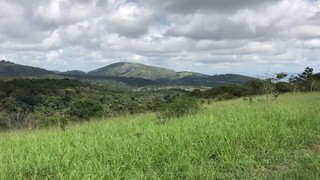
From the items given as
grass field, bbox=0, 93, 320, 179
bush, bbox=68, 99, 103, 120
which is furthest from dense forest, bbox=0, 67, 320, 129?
grass field, bbox=0, 93, 320, 179

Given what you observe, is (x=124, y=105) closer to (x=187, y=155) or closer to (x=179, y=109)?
(x=179, y=109)

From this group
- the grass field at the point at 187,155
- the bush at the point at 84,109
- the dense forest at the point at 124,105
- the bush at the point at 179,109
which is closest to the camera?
the grass field at the point at 187,155

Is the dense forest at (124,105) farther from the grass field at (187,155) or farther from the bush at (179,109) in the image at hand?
the grass field at (187,155)

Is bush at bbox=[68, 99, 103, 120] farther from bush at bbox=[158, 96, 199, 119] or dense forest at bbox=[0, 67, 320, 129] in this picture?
bush at bbox=[158, 96, 199, 119]

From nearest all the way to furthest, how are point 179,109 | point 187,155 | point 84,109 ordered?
point 187,155 → point 179,109 → point 84,109

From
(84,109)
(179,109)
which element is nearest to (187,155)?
(179,109)

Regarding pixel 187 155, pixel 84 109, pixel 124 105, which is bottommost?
pixel 124 105

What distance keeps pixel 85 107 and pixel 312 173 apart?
22.5m

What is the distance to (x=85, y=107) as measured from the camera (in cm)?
2581

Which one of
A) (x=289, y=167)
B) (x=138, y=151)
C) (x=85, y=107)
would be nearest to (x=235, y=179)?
(x=289, y=167)

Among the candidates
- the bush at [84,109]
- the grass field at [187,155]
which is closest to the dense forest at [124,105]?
the bush at [84,109]

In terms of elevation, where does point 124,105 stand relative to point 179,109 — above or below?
below

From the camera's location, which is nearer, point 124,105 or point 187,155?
point 187,155

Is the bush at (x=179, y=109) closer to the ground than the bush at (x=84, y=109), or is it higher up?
higher up
